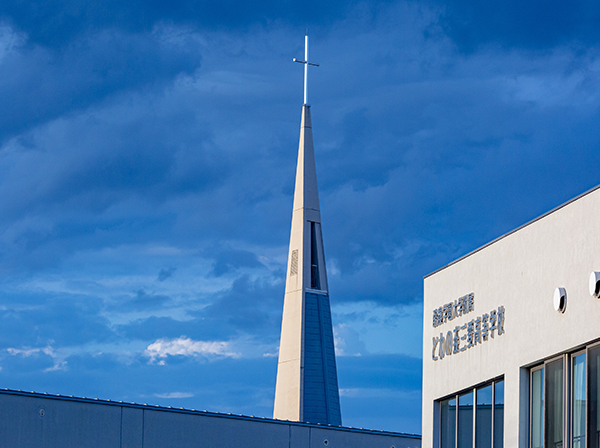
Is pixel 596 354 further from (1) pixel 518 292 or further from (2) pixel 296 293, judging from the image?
(2) pixel 296 293

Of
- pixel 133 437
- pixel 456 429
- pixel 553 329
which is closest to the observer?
pixel 553 329

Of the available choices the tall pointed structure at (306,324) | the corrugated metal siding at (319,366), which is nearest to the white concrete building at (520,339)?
the corrugated metal siding at (319,366)

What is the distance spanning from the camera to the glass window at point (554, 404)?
72.1 feet

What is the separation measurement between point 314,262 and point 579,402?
56460 millimetres

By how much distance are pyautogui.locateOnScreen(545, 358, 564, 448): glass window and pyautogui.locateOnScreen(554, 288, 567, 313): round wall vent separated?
3.52ft

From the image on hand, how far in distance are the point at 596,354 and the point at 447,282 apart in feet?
23.5

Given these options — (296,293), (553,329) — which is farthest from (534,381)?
(296,293)

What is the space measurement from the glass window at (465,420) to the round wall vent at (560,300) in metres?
4.91

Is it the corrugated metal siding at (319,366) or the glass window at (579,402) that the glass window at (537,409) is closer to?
the glass window at (579,402)

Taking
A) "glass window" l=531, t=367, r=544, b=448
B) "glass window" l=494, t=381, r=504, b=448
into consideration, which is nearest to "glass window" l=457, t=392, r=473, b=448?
"glass window" l=494, t=381, r=504, b=448

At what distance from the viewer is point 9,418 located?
134ft

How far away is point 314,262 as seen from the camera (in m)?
77.4

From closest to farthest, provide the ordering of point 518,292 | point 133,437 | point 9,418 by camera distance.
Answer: point 518,292 < point 9,418 < point 133,437

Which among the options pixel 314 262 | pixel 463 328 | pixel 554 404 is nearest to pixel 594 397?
pixel 554 404
